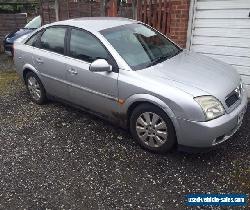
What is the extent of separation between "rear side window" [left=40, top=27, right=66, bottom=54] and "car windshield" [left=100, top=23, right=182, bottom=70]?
0.91 meters

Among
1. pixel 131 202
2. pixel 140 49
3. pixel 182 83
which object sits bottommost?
pixel 131 202

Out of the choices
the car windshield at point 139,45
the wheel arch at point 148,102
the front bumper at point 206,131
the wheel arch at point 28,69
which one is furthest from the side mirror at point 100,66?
the wheel arch at point 28,69

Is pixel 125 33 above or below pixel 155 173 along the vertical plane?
above

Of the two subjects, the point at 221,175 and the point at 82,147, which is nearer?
the point at 221,175

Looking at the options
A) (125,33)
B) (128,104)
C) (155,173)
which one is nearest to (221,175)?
(155,173)

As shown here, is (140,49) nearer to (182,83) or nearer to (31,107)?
(182,83)

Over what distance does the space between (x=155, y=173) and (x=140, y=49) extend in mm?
1938

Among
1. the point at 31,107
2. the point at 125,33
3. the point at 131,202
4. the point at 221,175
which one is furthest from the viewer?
the point at 31,107

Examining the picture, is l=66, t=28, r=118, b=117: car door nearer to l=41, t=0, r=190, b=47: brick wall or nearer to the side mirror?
the side mirror

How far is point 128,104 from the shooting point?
14.8ft

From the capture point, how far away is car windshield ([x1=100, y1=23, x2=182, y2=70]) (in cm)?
469

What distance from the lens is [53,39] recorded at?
18.6 ft

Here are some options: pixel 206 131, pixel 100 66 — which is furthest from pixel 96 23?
pixel 206 131

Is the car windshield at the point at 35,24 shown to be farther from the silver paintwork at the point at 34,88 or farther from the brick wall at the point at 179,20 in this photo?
the brick wall at the point at 179,20
